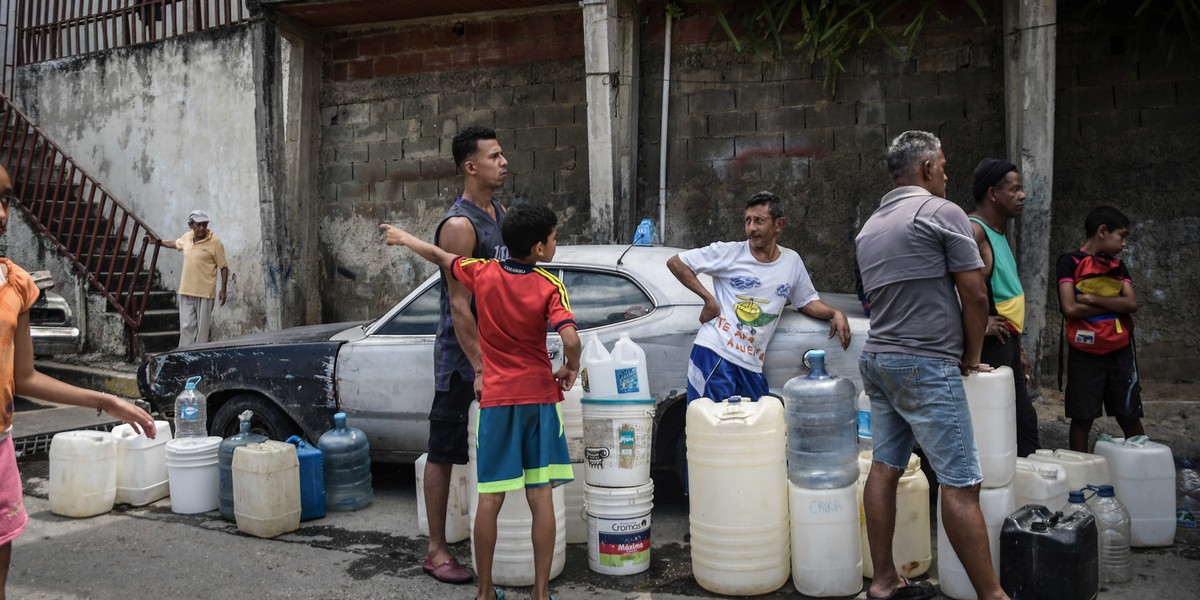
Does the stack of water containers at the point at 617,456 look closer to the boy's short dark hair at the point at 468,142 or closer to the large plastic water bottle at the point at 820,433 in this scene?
the large plastic water bottle at the point at 820,433

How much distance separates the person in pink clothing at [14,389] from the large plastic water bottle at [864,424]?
2.96 m

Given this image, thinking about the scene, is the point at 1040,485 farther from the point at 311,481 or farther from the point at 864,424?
the point at 311,481

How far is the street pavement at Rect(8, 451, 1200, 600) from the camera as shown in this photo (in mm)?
3826

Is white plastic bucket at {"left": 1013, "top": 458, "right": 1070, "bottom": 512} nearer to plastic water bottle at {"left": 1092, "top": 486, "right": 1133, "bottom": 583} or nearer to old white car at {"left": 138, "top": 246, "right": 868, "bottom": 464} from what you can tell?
plastic water bottle at {"left": 1092, "top": 486, "right": 1133, "bottom": 583}

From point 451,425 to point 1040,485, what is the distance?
244cm

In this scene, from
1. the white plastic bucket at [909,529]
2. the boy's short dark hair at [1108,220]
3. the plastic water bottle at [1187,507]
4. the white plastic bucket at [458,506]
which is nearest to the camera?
the white plastic bucket at [909,529]

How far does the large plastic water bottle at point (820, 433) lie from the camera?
3660 mm

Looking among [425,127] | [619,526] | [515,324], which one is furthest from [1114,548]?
[425,127]

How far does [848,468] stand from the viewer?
3.69 metres

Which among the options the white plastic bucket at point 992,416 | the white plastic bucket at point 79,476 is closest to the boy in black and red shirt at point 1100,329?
the white plastic bucket at point 992,416

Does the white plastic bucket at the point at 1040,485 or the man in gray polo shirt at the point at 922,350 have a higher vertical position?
the man in gray polo shirt at the point at 922,350

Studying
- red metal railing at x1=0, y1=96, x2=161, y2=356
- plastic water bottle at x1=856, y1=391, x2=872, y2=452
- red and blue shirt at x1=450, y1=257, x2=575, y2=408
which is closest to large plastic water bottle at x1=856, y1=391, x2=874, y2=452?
plastic water bottle at x1=856, y1=391, x2=872, y2=452

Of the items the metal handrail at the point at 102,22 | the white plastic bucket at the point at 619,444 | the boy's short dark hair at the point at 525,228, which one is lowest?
the white plastic bucket at the point at 619,444

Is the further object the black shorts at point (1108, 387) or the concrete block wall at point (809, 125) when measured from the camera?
the concrete block wall at point (809, 125)
